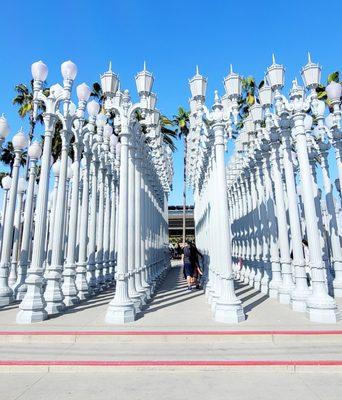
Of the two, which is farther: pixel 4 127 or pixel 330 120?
pixel 330 120

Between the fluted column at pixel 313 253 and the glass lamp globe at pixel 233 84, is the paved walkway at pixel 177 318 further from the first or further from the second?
the glass lamp globe at pixel 233 84

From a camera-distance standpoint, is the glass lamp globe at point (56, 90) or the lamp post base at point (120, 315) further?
the glass lamp globe at point (56, 90)

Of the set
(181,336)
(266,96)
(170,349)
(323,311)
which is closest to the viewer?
(170,349)

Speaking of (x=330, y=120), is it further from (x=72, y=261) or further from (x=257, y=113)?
(x=72, y=261)

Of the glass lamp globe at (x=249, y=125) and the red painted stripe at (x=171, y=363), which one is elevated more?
the glass lamp globe at (x=249, y=125)

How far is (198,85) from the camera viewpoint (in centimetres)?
821

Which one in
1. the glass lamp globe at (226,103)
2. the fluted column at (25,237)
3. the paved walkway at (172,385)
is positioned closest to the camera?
the paved walkway at (172,385)

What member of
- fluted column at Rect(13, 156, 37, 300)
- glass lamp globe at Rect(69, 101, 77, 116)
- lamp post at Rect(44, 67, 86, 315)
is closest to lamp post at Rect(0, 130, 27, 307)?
fluted column at Rect(13, 156, 37, 300)

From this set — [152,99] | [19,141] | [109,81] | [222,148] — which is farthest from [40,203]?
[222,148]

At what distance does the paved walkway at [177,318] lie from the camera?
6465mm

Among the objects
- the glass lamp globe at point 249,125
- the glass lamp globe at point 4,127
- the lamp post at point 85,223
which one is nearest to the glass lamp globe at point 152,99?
the lamp post at point 85,223

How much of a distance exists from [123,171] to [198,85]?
3297 mm

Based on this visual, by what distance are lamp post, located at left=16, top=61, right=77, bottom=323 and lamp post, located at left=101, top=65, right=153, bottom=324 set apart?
1.53 metres

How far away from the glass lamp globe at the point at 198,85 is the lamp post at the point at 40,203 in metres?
3.65
